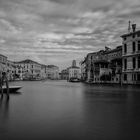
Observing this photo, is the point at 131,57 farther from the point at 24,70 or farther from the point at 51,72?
the point at 51,72

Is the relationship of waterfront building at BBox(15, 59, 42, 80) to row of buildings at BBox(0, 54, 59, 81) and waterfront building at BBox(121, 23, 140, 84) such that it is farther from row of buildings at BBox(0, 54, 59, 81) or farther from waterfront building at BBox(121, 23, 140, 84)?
waterfront building at BBox(121, 23, 140, 84)

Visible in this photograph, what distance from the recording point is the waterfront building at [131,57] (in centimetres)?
3381

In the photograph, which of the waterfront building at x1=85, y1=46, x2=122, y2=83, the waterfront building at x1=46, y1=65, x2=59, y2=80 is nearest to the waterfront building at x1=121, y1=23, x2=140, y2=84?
the waterfront building at x1=85, y1=46, x2=122, y2=83

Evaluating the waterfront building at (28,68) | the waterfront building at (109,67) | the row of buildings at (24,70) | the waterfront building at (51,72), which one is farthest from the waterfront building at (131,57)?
the waterfront building at (51,72)

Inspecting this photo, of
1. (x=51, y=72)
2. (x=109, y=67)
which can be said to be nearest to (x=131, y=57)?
(x=109, y=67)

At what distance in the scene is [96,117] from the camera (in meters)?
8.69

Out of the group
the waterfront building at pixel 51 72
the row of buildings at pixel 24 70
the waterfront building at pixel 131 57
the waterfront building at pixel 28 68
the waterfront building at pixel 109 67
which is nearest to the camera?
the waterfront building at pixel 131 57

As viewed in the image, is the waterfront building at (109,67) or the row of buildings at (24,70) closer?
the waterfront building at (109,67)

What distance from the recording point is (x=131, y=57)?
3509 cm

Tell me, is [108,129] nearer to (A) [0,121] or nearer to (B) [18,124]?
(B) [18,124]

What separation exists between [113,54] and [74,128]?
42398mm

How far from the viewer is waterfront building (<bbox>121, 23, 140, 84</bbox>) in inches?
1331

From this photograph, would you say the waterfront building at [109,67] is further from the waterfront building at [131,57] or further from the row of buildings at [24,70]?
the row of buildings at [24,70]

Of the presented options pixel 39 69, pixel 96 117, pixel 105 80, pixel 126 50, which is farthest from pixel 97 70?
pixel 39 69
